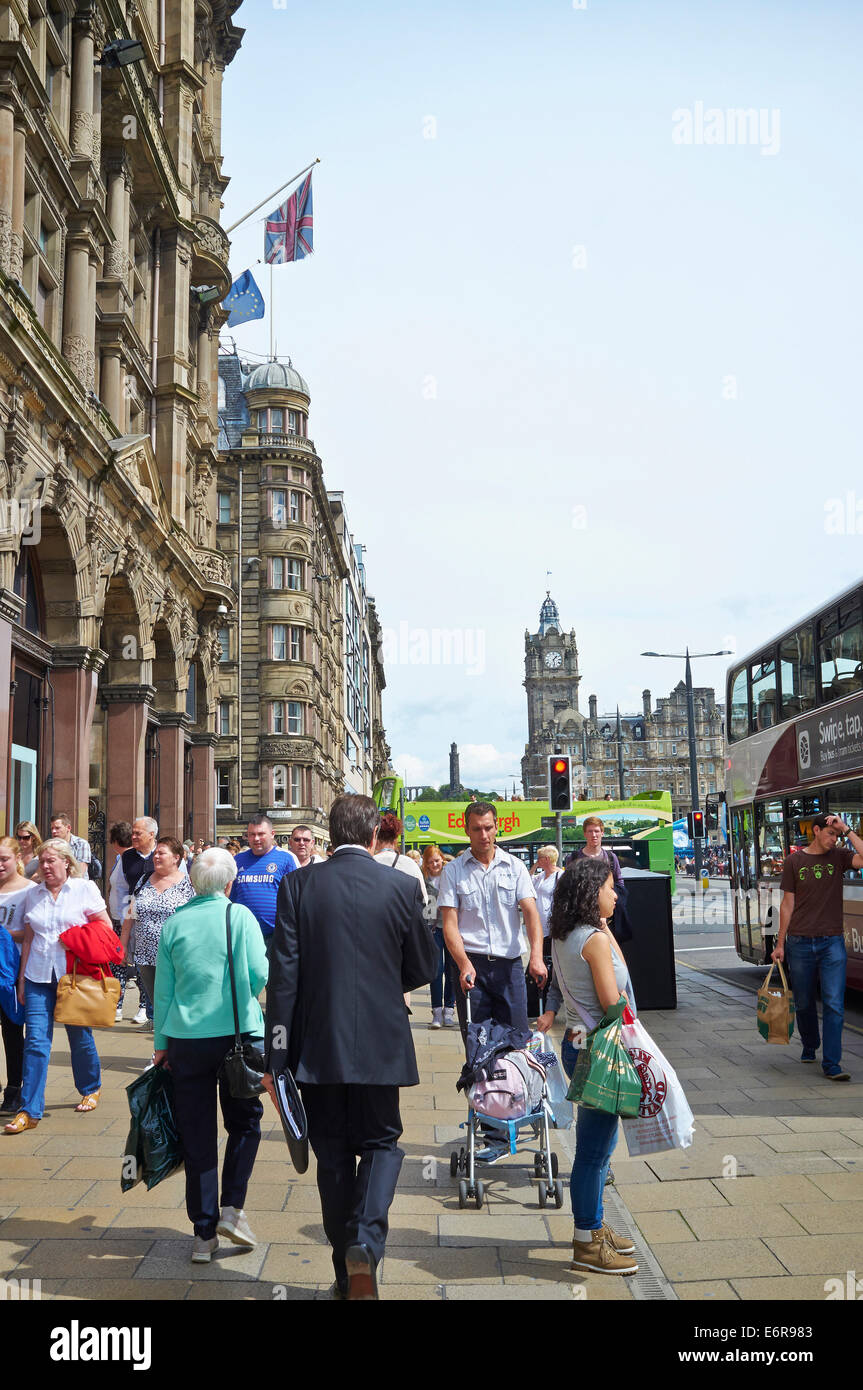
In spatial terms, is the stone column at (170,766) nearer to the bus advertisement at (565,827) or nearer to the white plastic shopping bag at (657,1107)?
the bus advertisement at (565,827)

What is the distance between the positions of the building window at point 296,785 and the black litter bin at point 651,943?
36.6m

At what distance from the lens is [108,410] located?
69.8 ft

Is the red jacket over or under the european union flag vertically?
under

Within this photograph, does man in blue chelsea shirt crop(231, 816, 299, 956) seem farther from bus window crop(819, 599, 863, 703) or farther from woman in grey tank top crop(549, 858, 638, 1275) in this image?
bus window crop(819, 599, 863, 703)

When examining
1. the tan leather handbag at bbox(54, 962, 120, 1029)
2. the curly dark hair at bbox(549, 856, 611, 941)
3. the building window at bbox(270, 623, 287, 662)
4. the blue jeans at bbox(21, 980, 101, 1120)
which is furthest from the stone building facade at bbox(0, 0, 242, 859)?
the building window at bbox(270, 623, 287, 662)

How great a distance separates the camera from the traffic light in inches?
637

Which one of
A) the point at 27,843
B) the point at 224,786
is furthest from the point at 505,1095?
the point at 224,786

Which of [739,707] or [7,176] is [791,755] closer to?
[739,707]

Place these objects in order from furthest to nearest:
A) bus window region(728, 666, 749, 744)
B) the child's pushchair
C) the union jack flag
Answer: the union jack flag → bus window region(728, 666, 749, 744) → the child's pushchair

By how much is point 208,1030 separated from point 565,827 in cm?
3408

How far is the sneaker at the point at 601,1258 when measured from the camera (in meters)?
4.79

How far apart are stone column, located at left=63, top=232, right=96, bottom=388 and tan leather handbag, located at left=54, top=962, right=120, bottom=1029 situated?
503 inches

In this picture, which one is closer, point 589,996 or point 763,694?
point 589,996
